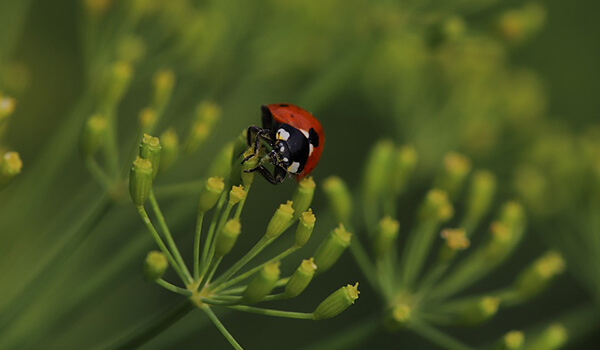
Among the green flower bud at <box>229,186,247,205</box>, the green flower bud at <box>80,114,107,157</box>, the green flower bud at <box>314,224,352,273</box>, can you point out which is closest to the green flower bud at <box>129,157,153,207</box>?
the green flower bud at <box>229,186,247,205</box>

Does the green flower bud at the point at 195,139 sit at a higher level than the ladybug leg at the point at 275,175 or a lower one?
higher

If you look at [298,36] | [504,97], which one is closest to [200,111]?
[298,36]

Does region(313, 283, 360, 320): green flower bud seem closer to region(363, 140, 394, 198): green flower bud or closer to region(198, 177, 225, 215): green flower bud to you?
region(198, 177, 225, 215): green flower bud

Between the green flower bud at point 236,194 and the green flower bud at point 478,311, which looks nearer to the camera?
the green flower bud at point 236,194

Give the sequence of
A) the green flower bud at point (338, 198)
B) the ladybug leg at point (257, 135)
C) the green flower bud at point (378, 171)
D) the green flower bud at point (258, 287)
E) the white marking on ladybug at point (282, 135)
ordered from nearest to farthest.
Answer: the green flower bud at point (258, 287)
the ladybug leg at point (257, 135)
the white marking on ladybug at point (282, 135)
the green flower bud at point (338, 198)
the green flower bud at point (378, 171)

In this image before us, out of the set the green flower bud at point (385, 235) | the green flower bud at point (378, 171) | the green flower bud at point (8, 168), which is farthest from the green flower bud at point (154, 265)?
the green flower bud at point (378, 171)

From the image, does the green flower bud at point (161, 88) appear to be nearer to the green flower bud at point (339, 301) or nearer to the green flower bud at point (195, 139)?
the green flower bud at point (195, 139)

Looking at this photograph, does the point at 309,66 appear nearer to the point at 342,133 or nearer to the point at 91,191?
the point at 342,133

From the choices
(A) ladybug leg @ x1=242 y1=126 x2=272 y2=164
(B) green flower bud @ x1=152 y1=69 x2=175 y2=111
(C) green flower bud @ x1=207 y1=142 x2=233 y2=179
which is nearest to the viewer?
(A) ladybug leg @ x1=242 y1=126 x2=272 y2=164
